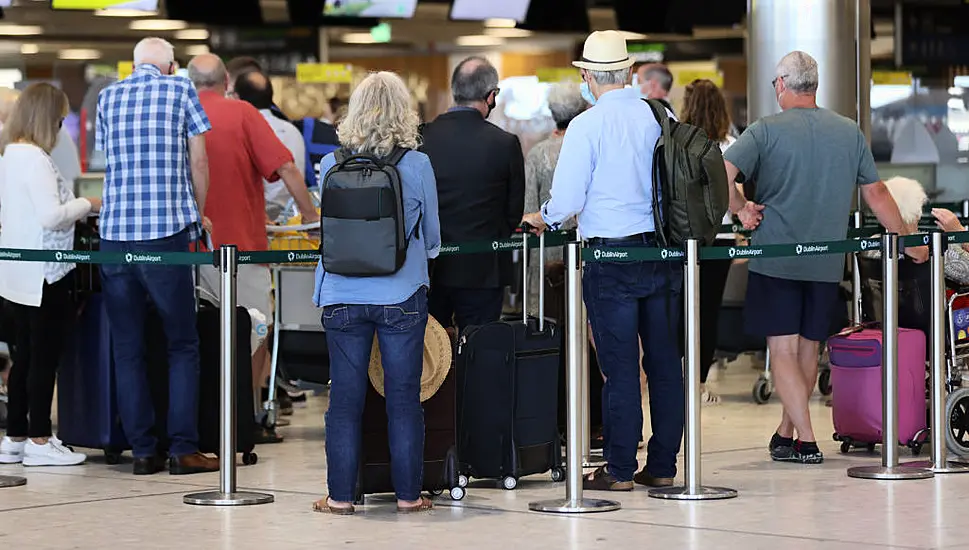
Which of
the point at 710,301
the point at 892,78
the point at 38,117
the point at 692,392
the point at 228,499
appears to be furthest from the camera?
the point at 892,78

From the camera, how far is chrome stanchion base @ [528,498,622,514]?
6.13m

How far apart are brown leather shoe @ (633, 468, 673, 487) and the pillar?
4052mm

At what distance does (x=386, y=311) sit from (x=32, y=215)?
2.20 meters

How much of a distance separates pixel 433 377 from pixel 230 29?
9.34 m

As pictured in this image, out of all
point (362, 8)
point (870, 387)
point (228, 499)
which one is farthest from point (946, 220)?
point (362, 8)

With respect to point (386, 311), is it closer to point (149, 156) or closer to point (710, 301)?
point (149, 156)

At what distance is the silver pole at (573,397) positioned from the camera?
613 cm

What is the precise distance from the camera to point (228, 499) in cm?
644

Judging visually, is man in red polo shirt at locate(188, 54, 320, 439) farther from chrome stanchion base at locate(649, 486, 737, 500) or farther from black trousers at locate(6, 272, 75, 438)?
chrome stanchion base at locate(649, 486, 737, 500)

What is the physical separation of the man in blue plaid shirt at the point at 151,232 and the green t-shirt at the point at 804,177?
7.17 feet

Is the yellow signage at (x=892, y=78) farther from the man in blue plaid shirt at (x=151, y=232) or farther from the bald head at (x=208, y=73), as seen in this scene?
the man in blue plaid shirt at (x=151, y=232)

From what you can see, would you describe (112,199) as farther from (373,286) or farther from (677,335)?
(677,335)

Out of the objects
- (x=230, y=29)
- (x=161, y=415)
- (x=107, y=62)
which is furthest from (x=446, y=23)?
(x=161, y=415)

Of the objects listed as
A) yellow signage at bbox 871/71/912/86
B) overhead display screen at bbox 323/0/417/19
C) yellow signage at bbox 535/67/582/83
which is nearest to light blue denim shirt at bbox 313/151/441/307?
overhead display screen at bbox 323/0/417/19
